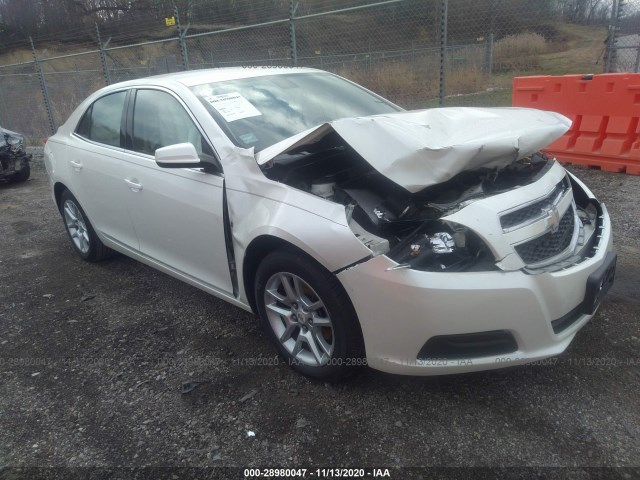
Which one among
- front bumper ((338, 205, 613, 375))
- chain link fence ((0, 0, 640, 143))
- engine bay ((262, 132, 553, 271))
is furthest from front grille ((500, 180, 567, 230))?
chain link fence ((0, 0, 640, 143))

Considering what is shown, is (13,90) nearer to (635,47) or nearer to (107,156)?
(107,156)

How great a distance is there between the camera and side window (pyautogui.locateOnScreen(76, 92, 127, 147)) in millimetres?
3898

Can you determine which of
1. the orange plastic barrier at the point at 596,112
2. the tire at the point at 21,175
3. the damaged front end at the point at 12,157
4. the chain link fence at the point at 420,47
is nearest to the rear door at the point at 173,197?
the chain link fence at the point at 420,47

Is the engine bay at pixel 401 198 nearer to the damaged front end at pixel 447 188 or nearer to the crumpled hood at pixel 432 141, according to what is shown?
the damaged front end at pixel 447 188

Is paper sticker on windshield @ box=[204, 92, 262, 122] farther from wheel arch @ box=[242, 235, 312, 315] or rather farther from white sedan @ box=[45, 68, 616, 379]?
wheel arch @ box=[242, 235, 312, 315]

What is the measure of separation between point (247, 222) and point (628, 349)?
2254 mm

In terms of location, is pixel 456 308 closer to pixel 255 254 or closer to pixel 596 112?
pixel 255 254

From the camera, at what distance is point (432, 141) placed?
246cm

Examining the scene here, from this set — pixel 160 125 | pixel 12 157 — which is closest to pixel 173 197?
pixel 160 125

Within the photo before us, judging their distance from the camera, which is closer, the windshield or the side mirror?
the side mirror

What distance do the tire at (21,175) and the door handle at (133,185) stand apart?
6829 mm

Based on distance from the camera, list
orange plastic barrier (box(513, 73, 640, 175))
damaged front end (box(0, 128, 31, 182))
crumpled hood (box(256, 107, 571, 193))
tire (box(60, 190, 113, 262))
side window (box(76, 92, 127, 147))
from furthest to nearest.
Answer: damaged front end (box(0, 128, 31, 182)), orange plastic barrier (box(513, 73, 640, 175)), tire (box(60, 190, 113, 262)), side window (box(76, 92, 127, 147)), crumpled hood (box(256, 107, 571, 193))

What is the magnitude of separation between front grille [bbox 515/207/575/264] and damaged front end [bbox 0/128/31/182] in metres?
9.17

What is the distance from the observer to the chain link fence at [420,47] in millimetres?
7341
